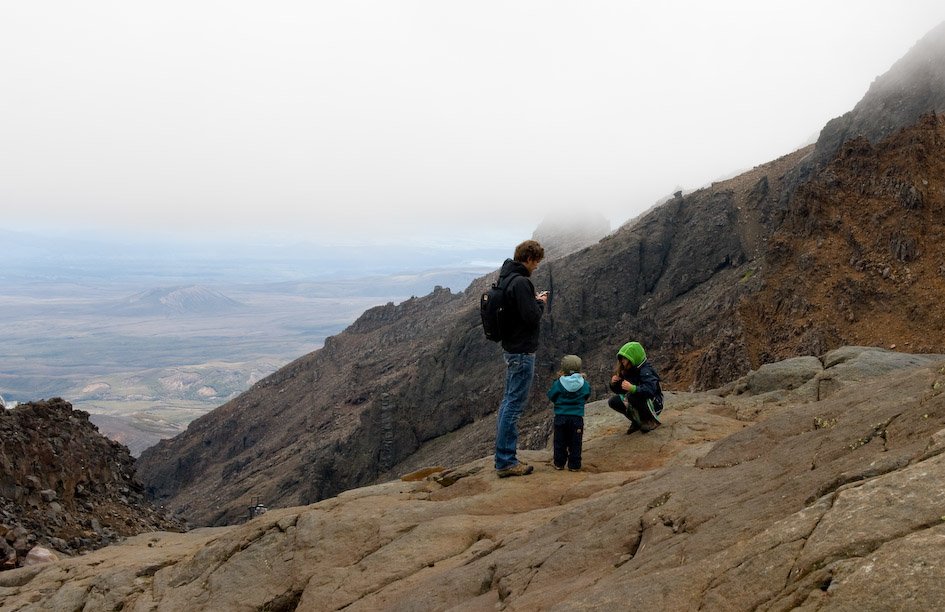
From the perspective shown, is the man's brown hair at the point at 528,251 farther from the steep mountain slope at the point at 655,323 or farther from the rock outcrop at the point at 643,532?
the steep mountain slope at the point at 655,323

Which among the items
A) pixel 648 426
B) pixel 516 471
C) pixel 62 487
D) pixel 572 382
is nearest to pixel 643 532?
pixel 572 382

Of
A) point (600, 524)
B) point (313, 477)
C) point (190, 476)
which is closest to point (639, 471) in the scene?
point (600, 524)

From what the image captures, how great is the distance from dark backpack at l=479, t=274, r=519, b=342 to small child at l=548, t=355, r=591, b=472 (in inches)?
54.4

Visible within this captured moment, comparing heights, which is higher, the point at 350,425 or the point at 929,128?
the point at 929,128

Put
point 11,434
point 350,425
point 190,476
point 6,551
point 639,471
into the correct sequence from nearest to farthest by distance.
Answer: point 639,471, point 6,551, point 11,434, point 350,425, point 190,476

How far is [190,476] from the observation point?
100m

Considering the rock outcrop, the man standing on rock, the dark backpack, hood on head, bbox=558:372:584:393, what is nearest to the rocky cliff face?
the rock outcrop

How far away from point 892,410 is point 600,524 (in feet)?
12.9

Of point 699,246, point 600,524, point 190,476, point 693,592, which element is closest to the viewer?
point 693,592

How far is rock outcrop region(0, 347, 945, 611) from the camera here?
5.59 meters

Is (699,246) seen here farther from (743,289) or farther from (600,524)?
(600,524)

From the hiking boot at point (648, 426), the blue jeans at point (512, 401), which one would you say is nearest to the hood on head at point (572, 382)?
the blue jeans at point (512, 401)

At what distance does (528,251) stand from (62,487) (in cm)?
2176

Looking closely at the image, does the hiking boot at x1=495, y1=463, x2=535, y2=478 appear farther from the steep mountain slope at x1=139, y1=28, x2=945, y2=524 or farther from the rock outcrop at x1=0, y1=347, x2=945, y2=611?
the steep mountain slope at x1=139, y1=28, x2=945, y2=524
